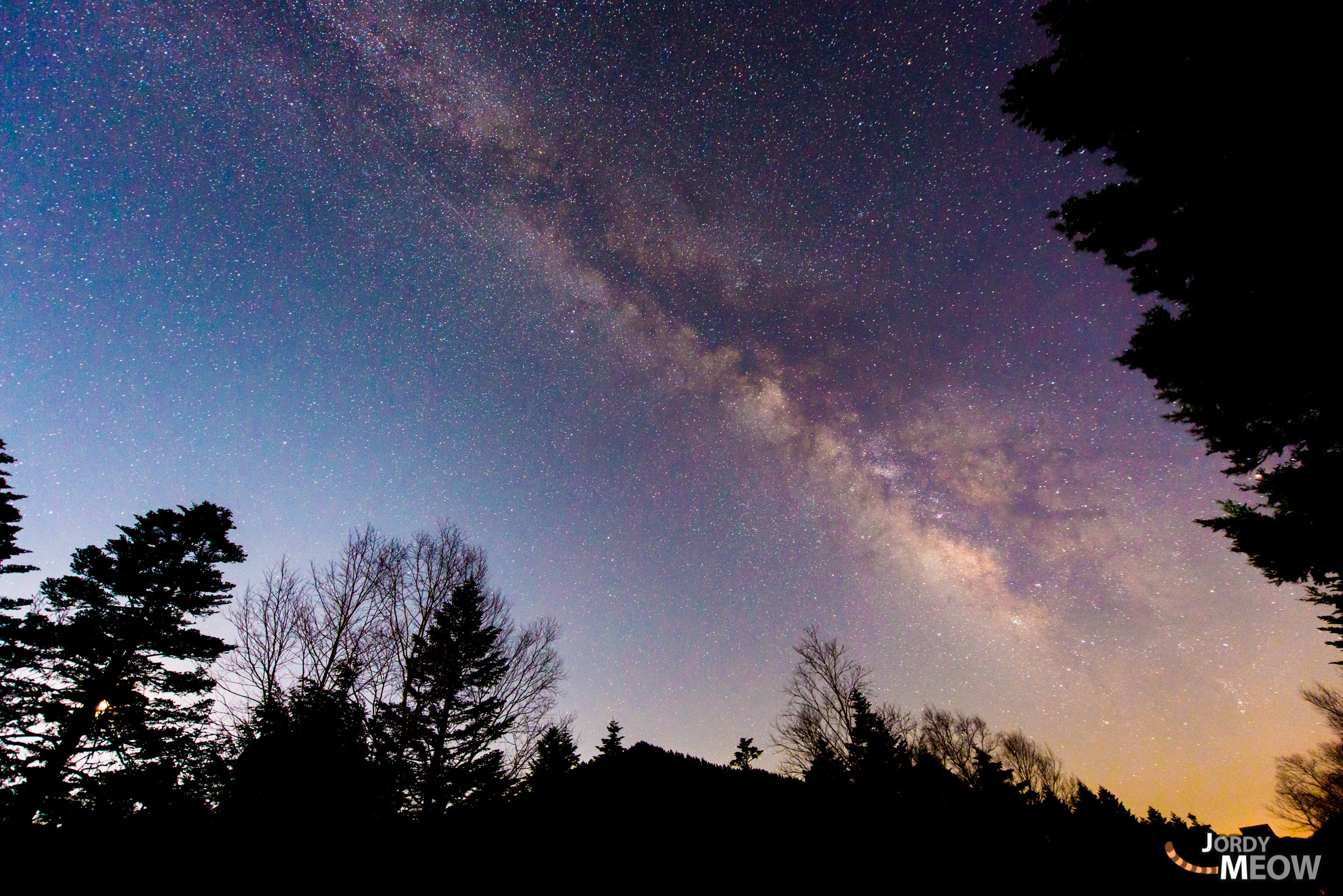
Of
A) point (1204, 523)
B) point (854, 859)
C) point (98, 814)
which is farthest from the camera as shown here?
point (1204, 523)

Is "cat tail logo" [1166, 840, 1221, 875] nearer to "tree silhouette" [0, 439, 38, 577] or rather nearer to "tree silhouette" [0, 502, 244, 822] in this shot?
"tree silhouette" [0, 502, 244, 822]

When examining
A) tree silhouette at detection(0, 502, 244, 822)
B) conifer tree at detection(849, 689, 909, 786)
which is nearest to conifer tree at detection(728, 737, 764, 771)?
conifer tree at detection(849, 689, 909, 786)

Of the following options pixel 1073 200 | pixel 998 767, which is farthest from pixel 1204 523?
pixel 998 767

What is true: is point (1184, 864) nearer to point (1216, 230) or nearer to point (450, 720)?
point (1216, 230)

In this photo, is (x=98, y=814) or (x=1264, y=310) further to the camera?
(x=98, y=814)

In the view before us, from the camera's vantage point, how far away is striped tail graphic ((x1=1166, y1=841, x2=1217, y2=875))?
17.9ft

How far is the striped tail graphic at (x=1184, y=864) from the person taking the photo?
546cm

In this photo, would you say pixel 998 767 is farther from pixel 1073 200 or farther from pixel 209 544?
pixel 209 544

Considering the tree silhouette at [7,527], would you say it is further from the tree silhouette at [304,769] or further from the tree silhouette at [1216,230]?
the tree silhouette at [1216,230]

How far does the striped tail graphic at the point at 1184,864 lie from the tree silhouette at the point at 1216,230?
4.52 meters

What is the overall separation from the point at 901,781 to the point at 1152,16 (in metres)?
26.1

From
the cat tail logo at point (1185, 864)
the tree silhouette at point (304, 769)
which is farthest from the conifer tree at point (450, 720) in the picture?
the cat tail logo at point (1185, 864)

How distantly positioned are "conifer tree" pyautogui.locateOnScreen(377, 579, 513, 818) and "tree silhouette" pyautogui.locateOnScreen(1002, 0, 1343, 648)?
62.5 ft

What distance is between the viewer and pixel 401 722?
1377 centimetres
